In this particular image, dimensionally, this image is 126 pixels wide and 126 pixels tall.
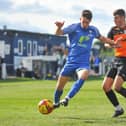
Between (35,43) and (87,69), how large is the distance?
65.7 metres

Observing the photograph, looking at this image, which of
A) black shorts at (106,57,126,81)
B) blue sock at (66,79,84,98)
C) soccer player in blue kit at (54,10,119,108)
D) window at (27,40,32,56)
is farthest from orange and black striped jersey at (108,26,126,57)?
window at (27,40,32,56)

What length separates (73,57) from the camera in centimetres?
1374

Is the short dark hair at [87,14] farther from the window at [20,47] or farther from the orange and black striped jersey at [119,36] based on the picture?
the window at [20,47]

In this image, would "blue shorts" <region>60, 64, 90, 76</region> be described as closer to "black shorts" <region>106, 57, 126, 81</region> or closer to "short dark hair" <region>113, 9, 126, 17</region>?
"black shorts" <region>106, 57, 126, 81</region>

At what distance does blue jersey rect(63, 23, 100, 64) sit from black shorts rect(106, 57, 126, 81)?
71 cm

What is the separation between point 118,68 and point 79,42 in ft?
3.77

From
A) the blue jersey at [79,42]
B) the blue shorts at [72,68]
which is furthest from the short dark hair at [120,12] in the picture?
the blue shorts at [72,68]

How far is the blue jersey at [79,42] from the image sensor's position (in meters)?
13.7

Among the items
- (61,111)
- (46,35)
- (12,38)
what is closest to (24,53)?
(12,38)

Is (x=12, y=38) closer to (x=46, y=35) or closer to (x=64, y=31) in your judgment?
(x=46, y=35)

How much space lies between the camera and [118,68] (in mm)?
13250

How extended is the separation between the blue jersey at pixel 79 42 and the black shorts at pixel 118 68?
710mm

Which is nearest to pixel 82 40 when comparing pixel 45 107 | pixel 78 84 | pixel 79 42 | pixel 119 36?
pixel 79 42

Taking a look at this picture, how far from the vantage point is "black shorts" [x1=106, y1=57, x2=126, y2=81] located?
43.1 ft
